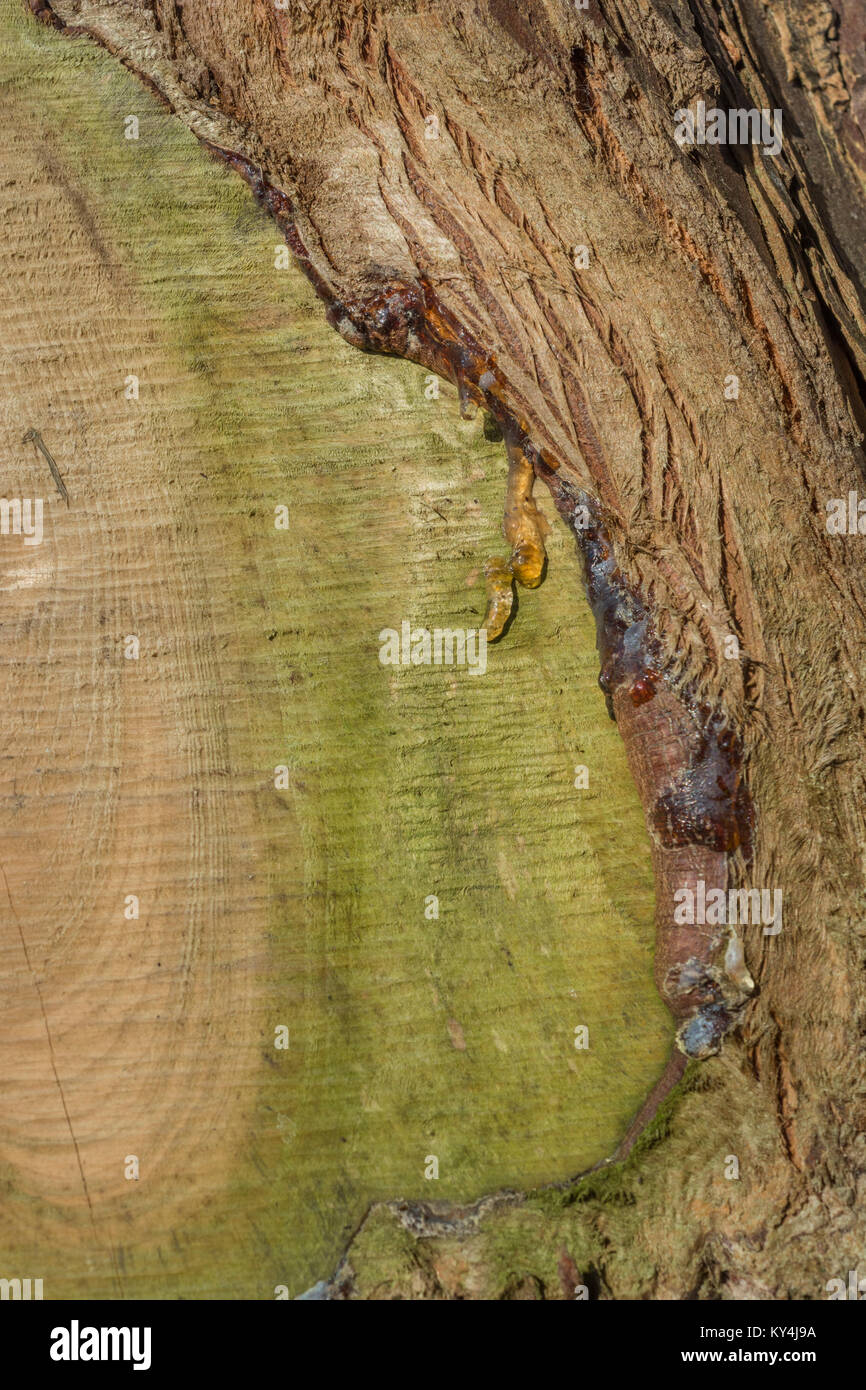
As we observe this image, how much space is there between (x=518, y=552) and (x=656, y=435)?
1.69ft

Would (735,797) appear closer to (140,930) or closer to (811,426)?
(811,426)

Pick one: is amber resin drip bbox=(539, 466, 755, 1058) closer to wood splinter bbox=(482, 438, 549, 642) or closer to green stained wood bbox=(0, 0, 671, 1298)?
green stained wood bbox=(0, 0, 671, 1298)

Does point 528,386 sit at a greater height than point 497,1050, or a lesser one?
greater

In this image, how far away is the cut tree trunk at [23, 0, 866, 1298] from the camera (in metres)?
2.74

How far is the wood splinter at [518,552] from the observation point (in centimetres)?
293

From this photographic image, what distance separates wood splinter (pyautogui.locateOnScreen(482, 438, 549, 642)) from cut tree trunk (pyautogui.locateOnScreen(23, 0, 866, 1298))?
6 cm

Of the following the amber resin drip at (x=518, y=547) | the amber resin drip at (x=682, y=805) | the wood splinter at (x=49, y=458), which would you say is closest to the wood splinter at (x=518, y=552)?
the amber resin drip at (x=518, y=547)

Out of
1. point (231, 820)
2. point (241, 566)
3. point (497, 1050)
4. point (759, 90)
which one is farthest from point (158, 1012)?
point (759, 90)

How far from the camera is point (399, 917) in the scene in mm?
2854

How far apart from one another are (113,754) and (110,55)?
7.35 feet

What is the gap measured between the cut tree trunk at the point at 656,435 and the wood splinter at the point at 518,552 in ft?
0.19

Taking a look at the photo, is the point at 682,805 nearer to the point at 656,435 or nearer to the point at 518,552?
the point at 518,552

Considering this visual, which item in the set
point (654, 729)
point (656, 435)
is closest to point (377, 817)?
point (654, 729)

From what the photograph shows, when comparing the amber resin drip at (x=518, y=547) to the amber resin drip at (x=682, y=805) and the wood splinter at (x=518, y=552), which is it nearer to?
the wood splinter at (x=518, y=552)
